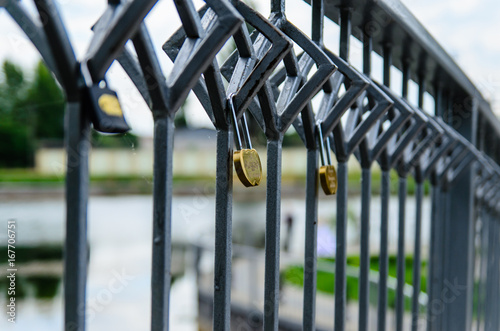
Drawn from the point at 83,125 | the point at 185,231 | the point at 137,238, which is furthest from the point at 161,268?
the point at 137,238

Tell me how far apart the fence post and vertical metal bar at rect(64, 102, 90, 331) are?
132cm

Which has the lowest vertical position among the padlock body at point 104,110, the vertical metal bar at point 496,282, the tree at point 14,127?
the vertical metal bar at point 496,282

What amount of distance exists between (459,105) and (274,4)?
3.55 feet

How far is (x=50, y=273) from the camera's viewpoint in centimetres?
700

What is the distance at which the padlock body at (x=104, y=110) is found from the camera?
0.38 meters

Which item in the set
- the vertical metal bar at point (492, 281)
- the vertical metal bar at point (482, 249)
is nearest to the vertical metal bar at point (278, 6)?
the vertical metal bar at point (482, 249)

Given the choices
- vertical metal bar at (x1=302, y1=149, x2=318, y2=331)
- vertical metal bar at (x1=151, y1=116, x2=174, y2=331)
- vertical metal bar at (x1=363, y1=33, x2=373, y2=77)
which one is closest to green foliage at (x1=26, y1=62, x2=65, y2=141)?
vertical metal bar at (x1=363, y1=33, x2=373, y2=77)

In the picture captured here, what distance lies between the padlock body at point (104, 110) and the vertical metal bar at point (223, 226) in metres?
0.19

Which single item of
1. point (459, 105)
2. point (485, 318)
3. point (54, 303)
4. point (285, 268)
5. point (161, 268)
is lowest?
point (54, 303)

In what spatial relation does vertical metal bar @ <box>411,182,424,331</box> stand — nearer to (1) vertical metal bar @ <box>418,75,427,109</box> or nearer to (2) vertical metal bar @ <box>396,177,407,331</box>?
(2) vertical metal bar @ <box>396,177,407,331</box>

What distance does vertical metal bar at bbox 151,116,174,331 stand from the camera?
474 mm

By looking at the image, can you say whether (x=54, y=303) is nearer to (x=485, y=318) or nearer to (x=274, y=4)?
(x=485, y=318)

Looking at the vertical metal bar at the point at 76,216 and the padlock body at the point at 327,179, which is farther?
the padlock body at the point at 327,179

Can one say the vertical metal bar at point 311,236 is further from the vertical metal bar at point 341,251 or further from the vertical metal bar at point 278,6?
the vertical metal bar at point 278,6
